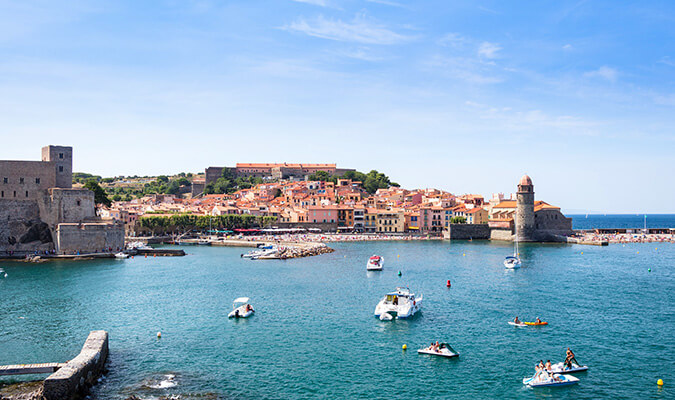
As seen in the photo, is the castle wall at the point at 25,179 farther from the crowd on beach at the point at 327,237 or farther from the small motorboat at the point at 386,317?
the small motorboat at the point at 386,317

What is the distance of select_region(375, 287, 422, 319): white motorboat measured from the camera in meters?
23.5

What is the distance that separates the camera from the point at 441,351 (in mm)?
17922

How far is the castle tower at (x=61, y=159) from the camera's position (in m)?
50.8

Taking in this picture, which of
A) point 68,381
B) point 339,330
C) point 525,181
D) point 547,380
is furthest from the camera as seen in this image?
point 525,181

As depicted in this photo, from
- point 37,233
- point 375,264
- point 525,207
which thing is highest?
point 525,207

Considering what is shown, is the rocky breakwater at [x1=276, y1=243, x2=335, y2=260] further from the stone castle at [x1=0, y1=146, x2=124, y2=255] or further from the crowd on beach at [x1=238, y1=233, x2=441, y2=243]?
the stone castle at [x1=0, y1=146, x2=124, y2=255]

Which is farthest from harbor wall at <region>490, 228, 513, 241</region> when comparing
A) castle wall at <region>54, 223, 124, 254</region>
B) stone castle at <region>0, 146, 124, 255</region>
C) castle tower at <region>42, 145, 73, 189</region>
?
castle tower at <region>42, 145, 73, 189</region>

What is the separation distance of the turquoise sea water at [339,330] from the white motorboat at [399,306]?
583 mm

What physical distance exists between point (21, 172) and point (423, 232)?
55.1 meters

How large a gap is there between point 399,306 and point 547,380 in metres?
9.09

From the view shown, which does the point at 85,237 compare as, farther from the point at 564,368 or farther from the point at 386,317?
the point at 564,368

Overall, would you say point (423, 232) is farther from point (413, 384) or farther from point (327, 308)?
point (413, 384)

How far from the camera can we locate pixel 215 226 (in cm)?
7712

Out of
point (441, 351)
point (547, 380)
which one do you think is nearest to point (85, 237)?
point (441, 351)
